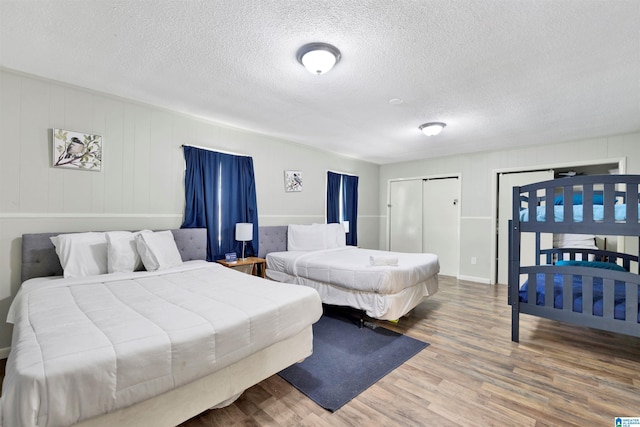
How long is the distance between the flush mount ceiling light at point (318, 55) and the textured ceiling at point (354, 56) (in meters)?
0.05

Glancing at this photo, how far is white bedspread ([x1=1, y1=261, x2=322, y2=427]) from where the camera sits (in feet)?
3.41

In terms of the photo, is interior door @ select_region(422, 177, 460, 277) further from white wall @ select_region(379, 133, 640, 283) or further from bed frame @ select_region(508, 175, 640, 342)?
bed frame @ select_region(508, 175, 640, 342)

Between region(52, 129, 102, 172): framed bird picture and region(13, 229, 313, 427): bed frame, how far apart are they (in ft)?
2.31

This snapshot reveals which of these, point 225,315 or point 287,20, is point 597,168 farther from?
point 225,315

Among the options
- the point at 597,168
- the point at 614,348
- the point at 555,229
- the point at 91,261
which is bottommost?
the point at 614,348

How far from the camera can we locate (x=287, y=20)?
175 cm

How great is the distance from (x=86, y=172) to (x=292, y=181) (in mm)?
2676

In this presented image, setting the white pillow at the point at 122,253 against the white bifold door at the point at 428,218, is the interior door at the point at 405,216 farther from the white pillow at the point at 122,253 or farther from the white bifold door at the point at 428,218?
the white pillow at the point at 122,253

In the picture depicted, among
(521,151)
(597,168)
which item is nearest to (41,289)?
(521,151)

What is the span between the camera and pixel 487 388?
197 cm

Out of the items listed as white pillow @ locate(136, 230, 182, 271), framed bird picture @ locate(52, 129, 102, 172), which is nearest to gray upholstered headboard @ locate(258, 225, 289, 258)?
white pillow @ locate(136, 230, 182, 271)

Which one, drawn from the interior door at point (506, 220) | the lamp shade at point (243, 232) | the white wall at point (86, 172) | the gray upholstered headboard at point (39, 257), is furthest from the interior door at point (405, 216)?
the gray upholstered headboard at point (39, 257)

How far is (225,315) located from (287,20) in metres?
1.85

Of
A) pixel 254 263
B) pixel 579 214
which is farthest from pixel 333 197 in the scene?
pixel 579 214
